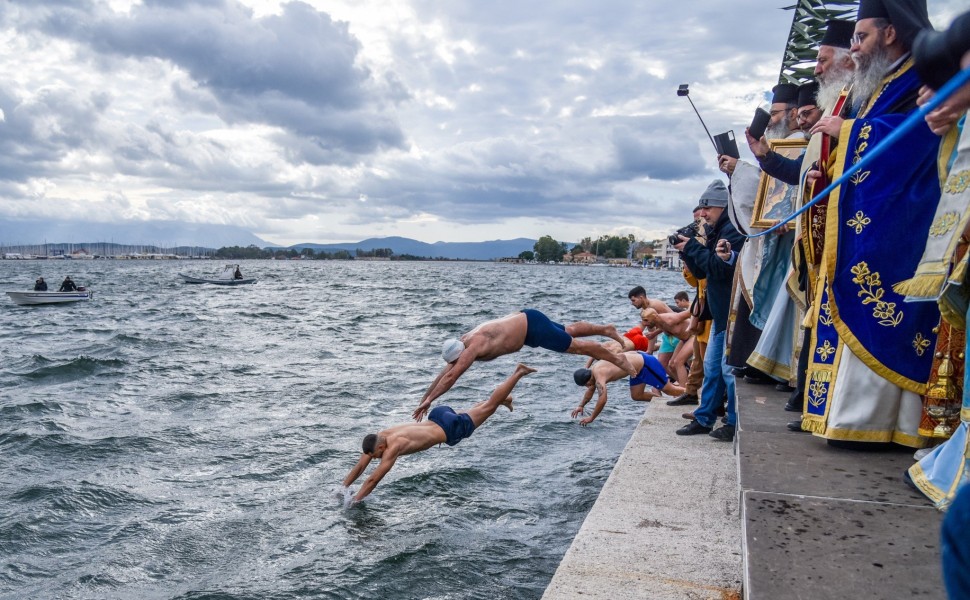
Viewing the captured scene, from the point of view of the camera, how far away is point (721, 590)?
3953 mm

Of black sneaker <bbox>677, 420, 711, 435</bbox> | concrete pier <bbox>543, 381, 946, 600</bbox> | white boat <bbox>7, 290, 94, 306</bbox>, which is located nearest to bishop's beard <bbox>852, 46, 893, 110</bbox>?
concrete pier <bbox>543, 381, 946, 600</bbox>

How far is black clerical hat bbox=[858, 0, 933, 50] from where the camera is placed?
149 inches

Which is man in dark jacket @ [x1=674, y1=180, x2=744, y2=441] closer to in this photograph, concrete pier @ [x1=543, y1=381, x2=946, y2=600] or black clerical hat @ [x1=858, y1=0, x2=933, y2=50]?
concrete pier @ [x1=543, y1=381, x2=946, y2=600]

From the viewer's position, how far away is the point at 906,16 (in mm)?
3781

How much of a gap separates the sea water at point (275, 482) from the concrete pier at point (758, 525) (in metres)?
1.62

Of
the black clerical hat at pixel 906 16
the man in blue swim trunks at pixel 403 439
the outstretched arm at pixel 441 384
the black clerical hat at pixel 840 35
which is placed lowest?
the man in blue swim trunks at pixel 403 439

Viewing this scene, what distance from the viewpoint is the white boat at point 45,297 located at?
44306 mm

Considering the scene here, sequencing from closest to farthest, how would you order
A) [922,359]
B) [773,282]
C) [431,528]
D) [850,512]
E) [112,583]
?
[850,512], [922,359], [773,282], [112,583], [431,528]

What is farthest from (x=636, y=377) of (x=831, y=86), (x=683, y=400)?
(x=831, y=86)

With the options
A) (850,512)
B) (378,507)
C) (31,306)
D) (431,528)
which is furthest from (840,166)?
(31,306)

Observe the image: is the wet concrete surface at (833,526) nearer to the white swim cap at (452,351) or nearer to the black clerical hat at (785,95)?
the black clerical hat at (785,95)

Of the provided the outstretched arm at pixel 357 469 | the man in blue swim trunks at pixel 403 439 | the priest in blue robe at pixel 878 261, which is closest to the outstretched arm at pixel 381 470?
the man in blue swim trunks at pixel 403 439

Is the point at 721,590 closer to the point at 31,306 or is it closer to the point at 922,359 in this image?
the point at 922,359

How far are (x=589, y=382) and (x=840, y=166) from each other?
840 cm
